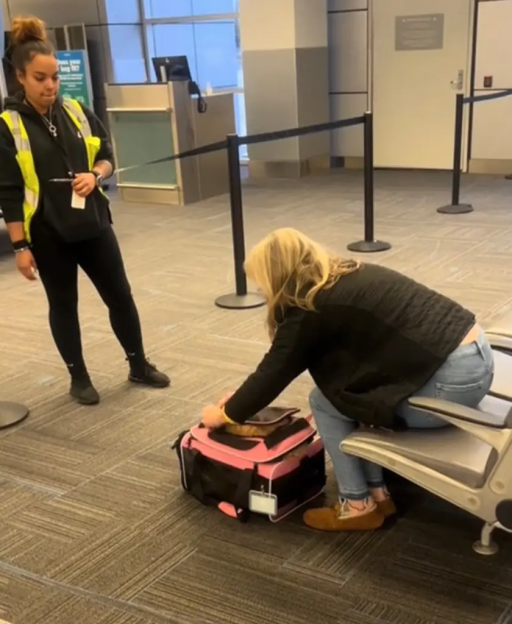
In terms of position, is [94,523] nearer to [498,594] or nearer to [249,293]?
[498,594]

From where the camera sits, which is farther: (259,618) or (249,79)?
(249,79)

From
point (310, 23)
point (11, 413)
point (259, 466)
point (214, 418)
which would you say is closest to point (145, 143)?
point (310, 23)

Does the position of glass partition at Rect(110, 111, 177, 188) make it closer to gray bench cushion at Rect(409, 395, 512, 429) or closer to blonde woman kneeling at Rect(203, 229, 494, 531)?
blonde woman kneeling at Rect(203, 229, 494, 531)

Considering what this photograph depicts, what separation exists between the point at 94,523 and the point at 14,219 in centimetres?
113

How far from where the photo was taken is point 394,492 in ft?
8.04

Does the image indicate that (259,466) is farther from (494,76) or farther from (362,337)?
(494,76)

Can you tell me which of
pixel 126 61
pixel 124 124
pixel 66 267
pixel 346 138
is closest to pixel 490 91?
pixel 346 138

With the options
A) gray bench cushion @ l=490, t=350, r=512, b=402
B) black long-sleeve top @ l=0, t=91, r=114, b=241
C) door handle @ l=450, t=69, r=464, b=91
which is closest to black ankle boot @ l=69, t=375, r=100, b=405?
black long-sleeve top @ l=0, t=91, r=114, b=241

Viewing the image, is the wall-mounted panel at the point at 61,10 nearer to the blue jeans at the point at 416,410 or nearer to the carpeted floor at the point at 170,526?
the carpeted floor at the point at 170,526

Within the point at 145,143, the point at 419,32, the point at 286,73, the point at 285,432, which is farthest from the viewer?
the point at 286,73

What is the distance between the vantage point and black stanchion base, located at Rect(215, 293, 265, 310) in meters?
4.33

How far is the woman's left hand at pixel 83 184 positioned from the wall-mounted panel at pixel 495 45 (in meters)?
6.25

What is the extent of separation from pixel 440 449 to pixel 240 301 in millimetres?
2455

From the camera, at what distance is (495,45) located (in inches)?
309
